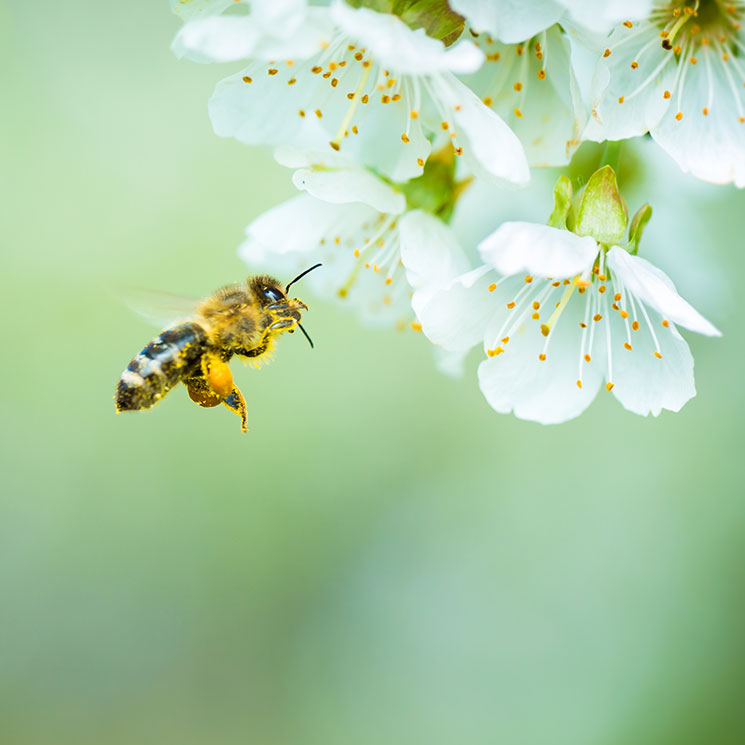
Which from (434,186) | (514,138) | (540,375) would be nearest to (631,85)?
(514,138)

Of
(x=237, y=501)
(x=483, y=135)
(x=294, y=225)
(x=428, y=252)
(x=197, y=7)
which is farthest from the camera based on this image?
(x=237, y=501)

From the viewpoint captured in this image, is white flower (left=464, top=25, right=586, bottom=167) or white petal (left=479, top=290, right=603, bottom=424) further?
white petal (left=479, top=290, right=603, bottom=424)

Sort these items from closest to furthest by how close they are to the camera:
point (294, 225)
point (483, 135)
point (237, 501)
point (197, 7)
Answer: point (483, 135)
point (197, 7)
point (294, 225)
point (237, 501)

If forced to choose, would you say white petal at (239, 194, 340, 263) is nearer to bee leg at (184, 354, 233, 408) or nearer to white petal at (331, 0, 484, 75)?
bee leg at (184, 354, 233, 408)

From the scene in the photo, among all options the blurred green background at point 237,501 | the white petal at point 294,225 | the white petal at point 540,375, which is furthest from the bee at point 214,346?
the blurred green background at point 237,501

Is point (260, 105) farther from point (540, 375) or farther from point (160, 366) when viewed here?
point (540, 375)

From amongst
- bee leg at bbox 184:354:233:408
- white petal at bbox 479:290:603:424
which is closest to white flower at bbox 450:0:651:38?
white petal at bbox 479:290:603:424

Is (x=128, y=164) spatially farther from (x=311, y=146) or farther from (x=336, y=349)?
(x=311, y=146)

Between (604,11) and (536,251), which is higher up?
(604,11)
